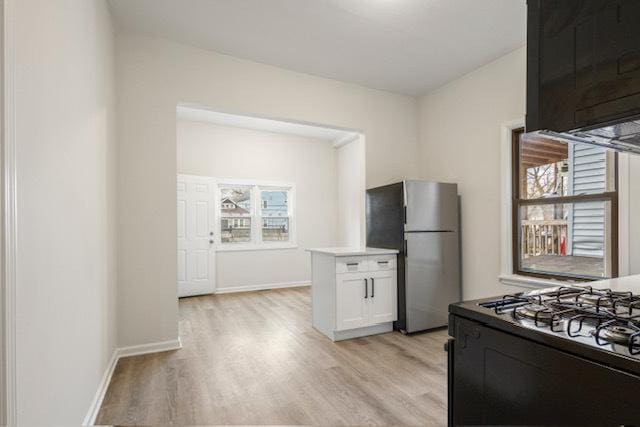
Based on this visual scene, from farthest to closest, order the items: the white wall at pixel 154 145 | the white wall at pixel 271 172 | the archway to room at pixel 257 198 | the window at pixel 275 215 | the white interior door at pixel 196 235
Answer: the window at pixel 275 215 < the white wall at pixel 271 172 < the archway to room at pixel 257 198 < the white interior door at pixel 196 235 < the white wall at pixel 154 145

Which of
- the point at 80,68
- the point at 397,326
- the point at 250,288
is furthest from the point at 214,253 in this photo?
the point at 80,68

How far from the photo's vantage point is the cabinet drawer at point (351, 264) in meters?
3.17

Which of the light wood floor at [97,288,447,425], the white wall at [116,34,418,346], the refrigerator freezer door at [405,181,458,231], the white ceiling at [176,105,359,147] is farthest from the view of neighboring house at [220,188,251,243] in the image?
the refrigerator freezer door at [405,181,458,231]

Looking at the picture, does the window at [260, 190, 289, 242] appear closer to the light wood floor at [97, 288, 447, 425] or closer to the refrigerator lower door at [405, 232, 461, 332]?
the light wood floor at [97, 288, 447, 425]

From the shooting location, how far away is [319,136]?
6.30 meters

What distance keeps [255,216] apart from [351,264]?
3227 millimetres

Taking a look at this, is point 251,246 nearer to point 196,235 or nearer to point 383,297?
point 196,235

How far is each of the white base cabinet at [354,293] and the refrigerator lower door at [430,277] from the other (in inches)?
7.5

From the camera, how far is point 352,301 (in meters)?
3.21

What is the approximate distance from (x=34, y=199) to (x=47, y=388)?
30.7 inches

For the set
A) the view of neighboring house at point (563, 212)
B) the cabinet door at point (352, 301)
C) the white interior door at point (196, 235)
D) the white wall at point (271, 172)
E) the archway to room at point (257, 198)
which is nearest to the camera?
the view of neighboring house at point (563, 212)

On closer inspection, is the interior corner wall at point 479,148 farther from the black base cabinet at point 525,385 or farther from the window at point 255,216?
the window at point 255,216

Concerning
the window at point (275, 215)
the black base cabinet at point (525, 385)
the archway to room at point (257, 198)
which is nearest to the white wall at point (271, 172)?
the archway to room at point (257, 198)

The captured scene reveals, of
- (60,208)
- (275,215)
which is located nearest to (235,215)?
(275,215)
